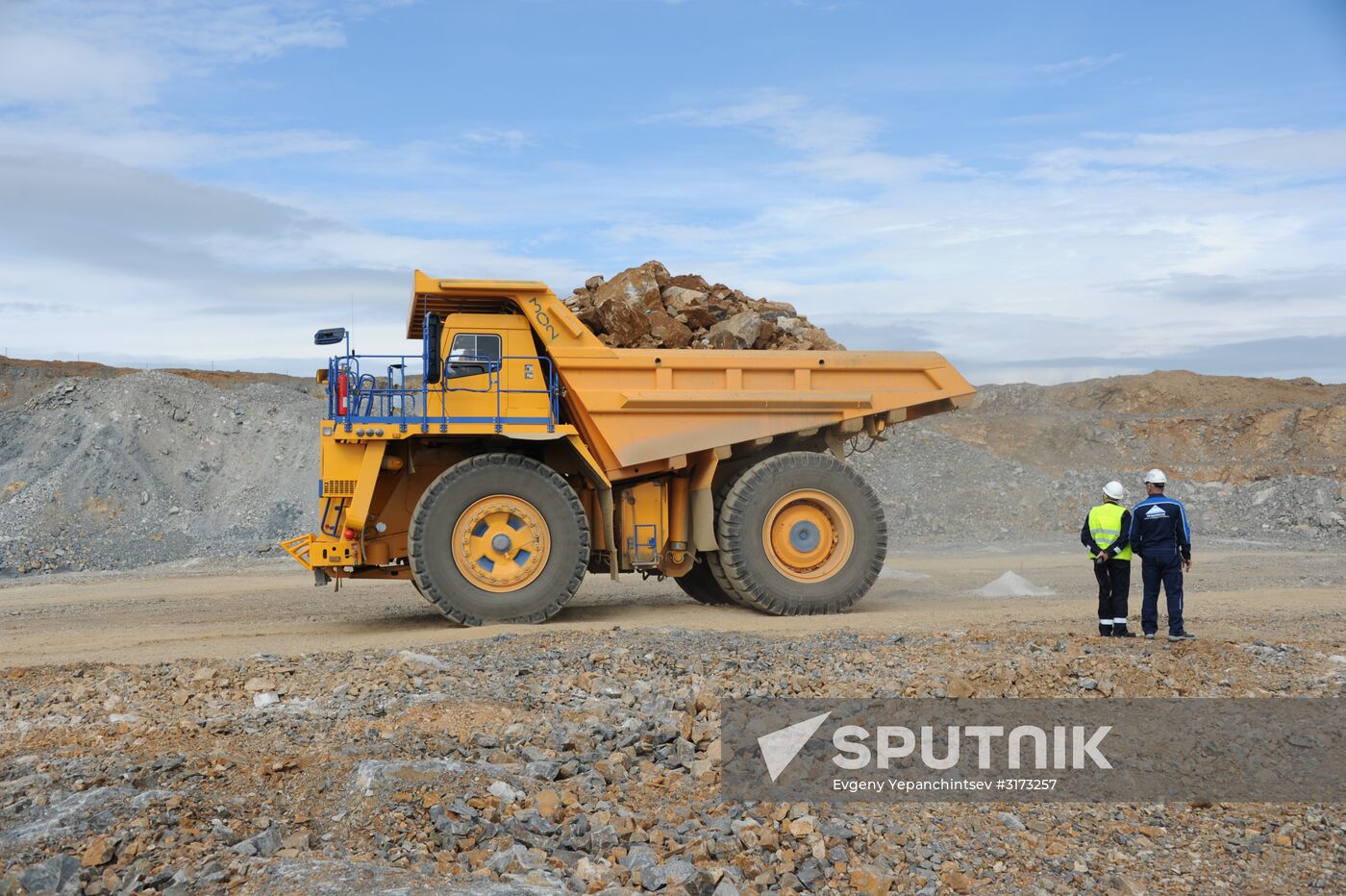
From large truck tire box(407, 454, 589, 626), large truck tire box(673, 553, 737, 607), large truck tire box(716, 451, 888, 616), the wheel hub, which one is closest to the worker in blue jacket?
large truck tire box(716, 451, 888, 616)

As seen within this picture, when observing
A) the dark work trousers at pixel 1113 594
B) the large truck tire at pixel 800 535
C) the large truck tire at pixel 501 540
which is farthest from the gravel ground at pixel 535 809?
the large truck tire at pixel 800 535

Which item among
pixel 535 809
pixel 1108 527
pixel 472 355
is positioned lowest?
pixel 535 809

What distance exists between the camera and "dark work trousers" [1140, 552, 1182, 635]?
9.39 m

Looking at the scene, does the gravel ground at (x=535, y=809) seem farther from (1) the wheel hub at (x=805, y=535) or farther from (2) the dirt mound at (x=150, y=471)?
(2) the dirt mound at (x=150, y=471)

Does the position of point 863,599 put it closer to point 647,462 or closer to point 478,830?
point 647,462

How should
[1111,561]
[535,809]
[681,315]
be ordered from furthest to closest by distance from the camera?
[681,315] → [1111,561] → [535,809]

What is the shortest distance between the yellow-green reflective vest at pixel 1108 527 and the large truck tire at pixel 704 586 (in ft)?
12.8

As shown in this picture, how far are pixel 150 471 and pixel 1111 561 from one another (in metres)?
19.8

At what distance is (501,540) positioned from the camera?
10.8 metres

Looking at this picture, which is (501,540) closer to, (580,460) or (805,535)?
(580,460)

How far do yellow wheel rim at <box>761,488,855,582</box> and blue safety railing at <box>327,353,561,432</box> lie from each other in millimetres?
2338

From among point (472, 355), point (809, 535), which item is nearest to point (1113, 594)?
point (809, 535)

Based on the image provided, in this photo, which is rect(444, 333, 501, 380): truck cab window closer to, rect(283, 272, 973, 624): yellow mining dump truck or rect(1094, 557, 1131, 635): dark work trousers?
rect(283, 272, 973, 624): yellow mining dump truck

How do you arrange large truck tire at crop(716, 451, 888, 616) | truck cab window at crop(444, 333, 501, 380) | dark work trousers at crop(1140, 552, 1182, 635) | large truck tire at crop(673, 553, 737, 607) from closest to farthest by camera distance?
dark work trousers at crop(1140, 552, 1182, 635) → truck cab window at crop(444, 333, 501, 380) → large truck tire at crop(716, 451, 888, 616) → large truck tire at crop(673, 553, 737, 607)
